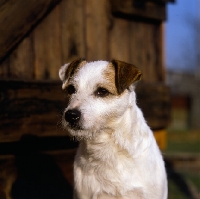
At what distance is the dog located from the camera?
4.21m

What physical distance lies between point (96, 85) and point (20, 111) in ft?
3.97

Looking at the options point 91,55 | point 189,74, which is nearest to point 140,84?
point 91,55

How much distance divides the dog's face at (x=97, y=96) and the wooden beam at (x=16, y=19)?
940mm

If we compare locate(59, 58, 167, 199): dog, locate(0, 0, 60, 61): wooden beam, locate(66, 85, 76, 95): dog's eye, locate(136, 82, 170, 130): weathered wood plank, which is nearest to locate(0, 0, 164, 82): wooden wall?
locate(0, 0, 60, 61): wooden beam

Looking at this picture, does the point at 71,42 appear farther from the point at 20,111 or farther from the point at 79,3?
the point at 20,111

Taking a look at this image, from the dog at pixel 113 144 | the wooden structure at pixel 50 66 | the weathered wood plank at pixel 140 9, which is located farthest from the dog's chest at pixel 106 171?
the weathered wood plank at pixel 140 9

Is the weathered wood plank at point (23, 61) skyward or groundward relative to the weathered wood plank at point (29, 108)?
skyward

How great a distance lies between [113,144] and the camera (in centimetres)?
434

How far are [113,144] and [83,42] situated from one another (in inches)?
93.1

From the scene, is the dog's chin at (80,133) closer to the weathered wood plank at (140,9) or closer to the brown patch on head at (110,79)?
the brown patch on head at (110,79)

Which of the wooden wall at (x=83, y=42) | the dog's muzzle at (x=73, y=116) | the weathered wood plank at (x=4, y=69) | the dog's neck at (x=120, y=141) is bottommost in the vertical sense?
the dog's neck at (x=120, y=141)

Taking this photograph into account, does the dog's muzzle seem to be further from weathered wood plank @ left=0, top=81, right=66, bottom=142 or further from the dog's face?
weathered wood plank @ left=0, top=81, right=66, bottom=142

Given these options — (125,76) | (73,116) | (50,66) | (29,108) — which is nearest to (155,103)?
(50,66)

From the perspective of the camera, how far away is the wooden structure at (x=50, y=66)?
5.18 meters
